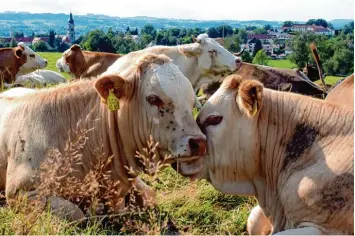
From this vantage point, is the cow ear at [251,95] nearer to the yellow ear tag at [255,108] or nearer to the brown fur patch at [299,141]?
the yellow ear tag at [255,108]

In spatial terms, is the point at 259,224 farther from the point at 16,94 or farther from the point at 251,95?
the point at 16,94

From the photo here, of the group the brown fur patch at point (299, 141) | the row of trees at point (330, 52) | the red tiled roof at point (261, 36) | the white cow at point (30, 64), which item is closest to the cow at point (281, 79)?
the white cow at point (30, 64)

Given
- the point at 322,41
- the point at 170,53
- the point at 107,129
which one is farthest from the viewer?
the point at 322,41

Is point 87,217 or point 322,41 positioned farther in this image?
point 322,41

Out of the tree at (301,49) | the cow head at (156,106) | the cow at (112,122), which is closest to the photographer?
the cow head at (156,106)

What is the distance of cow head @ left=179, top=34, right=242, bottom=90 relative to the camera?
14.9 m

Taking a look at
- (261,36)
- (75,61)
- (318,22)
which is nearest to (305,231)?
(75,61)

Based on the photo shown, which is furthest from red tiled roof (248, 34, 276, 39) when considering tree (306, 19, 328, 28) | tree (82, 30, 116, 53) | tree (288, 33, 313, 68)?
tree (82, 30, 116, 53)

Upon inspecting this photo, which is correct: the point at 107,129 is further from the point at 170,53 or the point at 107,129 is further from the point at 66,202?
the point at 170,53

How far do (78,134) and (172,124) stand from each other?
38.1 inches

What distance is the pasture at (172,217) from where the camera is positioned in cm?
479

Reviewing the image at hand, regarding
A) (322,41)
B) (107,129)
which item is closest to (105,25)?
(322,41)

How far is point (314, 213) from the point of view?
482 centimetres

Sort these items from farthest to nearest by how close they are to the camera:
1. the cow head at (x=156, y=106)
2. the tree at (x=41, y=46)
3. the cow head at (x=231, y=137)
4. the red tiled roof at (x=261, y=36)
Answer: the red tiled roof at (x=261, y=36) < the tree at (x=41, y=46) < the cow head at (x=156, y=106) < the cow head at (x=231, y=137)
